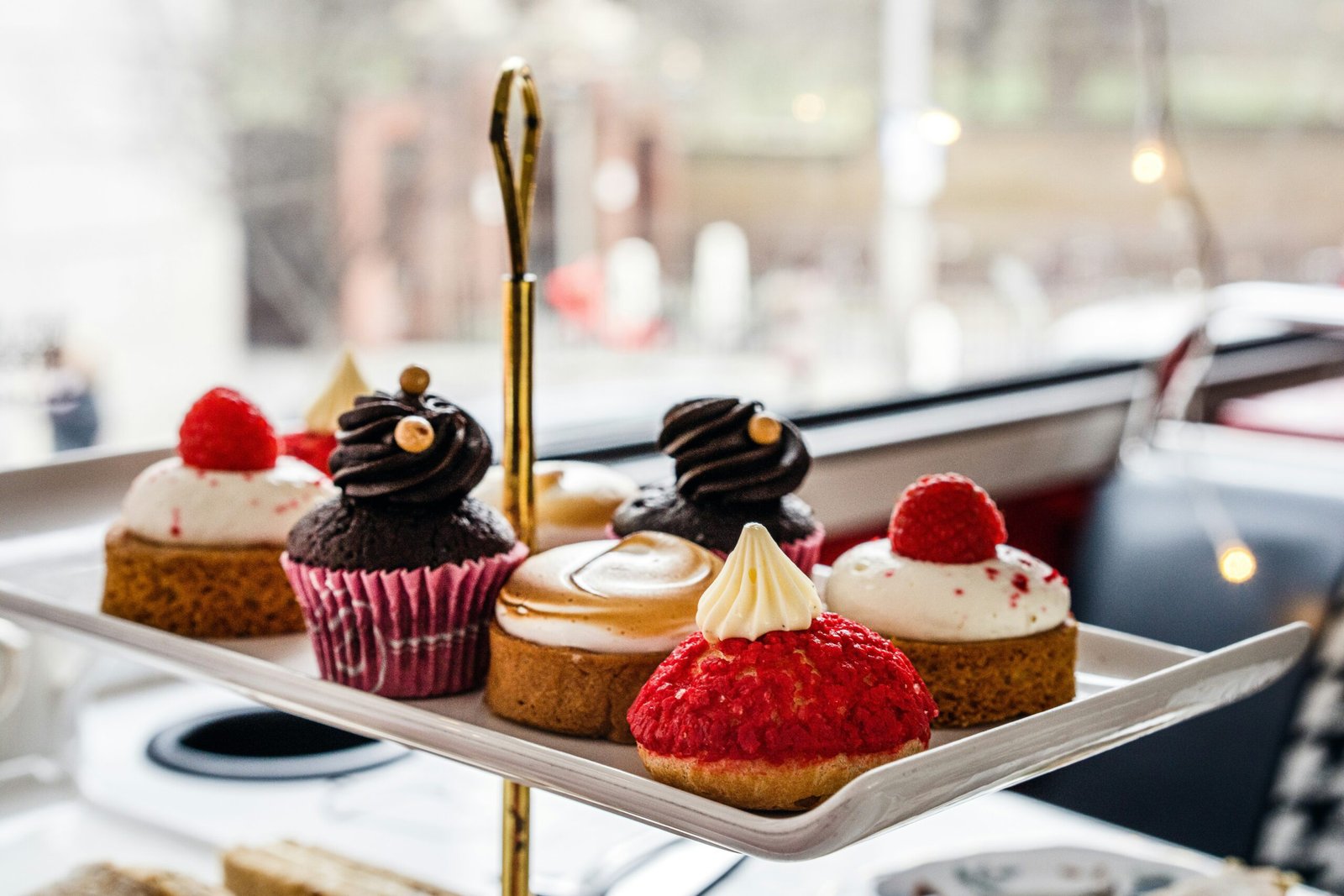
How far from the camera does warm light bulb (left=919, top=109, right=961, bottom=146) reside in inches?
99.4

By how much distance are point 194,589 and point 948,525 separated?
49 centimetres

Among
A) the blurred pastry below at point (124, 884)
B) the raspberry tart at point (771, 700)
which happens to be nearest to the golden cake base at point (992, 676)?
the raspberry tart at point (771, 700)

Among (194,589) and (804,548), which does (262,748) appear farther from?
(804,548)

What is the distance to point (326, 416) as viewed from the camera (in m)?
1.13

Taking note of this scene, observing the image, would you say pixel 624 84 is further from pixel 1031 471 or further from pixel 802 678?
pixel 802 678

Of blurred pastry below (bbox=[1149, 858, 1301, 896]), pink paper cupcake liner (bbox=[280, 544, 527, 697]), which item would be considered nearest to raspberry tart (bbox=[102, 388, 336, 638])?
pink paper cupcake liner (bbox=[280, 544, 527, 697])

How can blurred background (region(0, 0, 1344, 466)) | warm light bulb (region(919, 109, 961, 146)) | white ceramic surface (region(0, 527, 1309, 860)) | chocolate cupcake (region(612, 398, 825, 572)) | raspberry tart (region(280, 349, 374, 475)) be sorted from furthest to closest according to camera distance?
warm light bulb (region(919, 109, 961, 146)) → blurred background (region(0, 0, 1344, 466)) → raspberry tart (region(280, 349, 374, 475)) → chocolate cupcake (region(612, 398, 825, 572)) → white ceramic surface (region(0, 527, 1309, 860))

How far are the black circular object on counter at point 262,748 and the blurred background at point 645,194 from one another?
0.33 meters

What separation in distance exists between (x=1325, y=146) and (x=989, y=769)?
113 inches

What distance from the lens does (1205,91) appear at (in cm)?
287

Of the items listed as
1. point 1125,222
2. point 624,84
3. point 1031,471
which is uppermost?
point 624,84

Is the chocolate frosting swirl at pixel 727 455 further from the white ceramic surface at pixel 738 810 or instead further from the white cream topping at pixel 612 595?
the white ceramic surface at pixel 738 810

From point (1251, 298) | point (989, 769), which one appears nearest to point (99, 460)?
point (989, 769)

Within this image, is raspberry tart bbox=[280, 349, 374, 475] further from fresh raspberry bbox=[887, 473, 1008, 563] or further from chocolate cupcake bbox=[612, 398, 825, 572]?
fresh raspberry bbox=[887, 473, 1008, 563]
